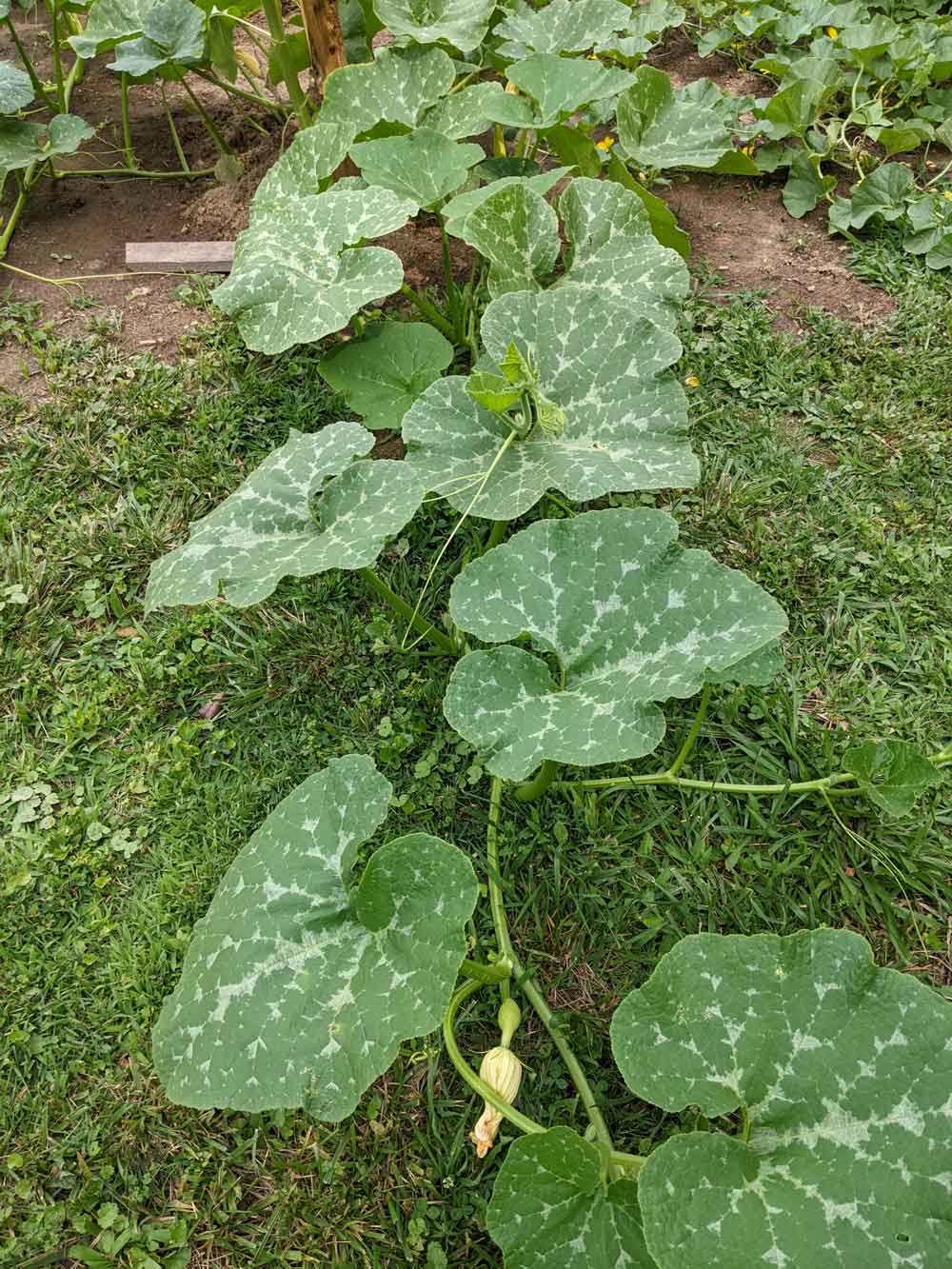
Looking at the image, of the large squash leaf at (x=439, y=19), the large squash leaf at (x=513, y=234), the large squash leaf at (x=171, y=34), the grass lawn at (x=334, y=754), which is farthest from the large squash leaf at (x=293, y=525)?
the large squash leaf at (x=171, y=34)

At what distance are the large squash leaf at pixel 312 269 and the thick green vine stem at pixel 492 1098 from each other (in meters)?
1.67

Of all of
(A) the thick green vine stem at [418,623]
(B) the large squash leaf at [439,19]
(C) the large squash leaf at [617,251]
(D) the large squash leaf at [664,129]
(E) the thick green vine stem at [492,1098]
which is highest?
(B) the large squash leaf at [439,19]

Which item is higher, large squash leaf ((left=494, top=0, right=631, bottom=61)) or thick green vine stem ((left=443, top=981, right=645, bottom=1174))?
large squash leaf ((left=494, top=0, right=631, bottom=61))

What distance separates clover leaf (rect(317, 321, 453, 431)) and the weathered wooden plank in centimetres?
87

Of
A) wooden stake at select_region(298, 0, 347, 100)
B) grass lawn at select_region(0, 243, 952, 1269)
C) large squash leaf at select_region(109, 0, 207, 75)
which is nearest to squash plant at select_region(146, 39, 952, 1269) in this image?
grass lawn at select_region(0, 243, 952, 1269)

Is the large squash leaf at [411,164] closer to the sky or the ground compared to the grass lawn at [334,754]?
closer to the sky

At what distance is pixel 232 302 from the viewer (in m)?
2.39

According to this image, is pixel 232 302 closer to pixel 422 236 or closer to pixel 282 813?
pixel 422 236

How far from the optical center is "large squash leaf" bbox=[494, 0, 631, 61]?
2855 mm

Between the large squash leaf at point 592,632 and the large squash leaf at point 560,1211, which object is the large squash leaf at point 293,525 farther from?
the large squash leaf at point 560,1211

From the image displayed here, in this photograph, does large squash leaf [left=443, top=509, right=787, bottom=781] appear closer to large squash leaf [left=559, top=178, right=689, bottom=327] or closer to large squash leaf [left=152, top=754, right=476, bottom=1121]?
large squash leaf [left=152, top=754, right=476, bottom=1121]

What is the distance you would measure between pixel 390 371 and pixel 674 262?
81cm

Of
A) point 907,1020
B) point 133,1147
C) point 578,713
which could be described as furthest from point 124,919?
point 907,1020

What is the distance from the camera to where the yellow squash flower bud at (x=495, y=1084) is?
4.94 ft
